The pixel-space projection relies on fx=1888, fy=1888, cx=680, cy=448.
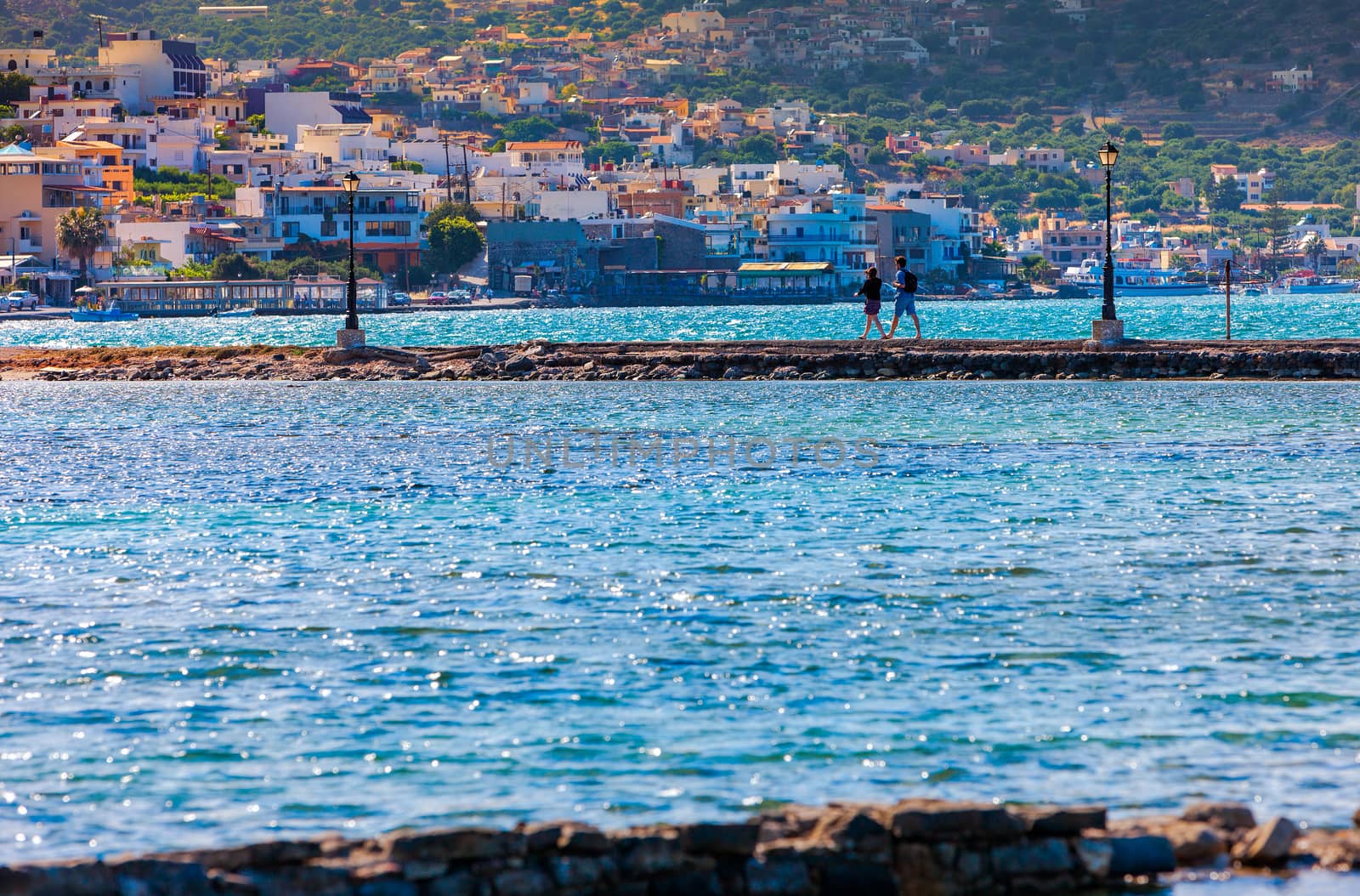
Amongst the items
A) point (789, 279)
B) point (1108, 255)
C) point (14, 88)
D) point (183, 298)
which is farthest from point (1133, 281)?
point (1108, 255)

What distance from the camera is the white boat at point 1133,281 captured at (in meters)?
167

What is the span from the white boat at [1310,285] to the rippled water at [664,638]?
16568 centimetres

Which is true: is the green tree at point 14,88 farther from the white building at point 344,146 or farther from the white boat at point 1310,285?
the white boat at point 1310,285

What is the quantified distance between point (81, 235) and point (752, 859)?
10813 cm

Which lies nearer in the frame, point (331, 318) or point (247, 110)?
point (331, 318)

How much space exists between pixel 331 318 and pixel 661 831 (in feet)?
306

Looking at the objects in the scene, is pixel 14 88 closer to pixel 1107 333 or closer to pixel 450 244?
pixel 450 244

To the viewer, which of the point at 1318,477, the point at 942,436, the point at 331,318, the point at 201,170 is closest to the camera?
the point at 1318,477

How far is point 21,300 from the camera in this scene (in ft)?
328

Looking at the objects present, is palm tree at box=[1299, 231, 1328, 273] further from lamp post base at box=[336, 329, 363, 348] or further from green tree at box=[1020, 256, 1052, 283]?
lamp post base at box=[336, 329, 363, 348]

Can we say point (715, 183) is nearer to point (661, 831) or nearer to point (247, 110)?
point (247, 110)

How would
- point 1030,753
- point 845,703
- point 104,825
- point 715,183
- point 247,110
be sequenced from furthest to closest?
point 247,110 < point 715,183 < point 845,703 < point 1030,753 < point 104,825

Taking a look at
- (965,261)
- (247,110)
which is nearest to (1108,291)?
(965,261)

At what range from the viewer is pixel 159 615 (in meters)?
11.5
